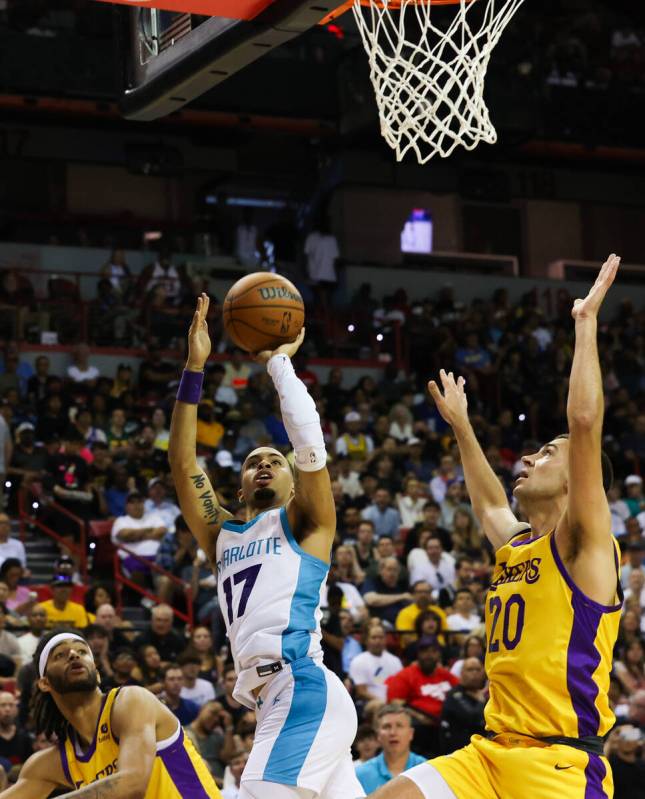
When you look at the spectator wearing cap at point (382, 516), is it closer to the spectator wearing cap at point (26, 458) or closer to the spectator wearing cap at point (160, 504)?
the spectator wearing cap at point (160, 504)

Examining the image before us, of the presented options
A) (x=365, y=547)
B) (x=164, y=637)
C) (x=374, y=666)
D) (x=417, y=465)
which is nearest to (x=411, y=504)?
(x=417, y=465)

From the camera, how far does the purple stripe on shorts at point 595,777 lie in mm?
4547

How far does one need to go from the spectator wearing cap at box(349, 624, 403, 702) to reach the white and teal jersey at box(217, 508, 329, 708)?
219 inches

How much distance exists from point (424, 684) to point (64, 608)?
2.90m

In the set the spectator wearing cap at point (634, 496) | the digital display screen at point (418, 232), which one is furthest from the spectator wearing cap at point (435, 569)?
the digital display screen at point (418, 232)

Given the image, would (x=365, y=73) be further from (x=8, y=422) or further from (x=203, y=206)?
(x=8, y=422)

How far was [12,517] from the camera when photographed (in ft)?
46.6

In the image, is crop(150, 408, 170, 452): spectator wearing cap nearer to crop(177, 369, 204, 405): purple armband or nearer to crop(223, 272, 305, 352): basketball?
crop(177, 369, 204, 405): purple armband

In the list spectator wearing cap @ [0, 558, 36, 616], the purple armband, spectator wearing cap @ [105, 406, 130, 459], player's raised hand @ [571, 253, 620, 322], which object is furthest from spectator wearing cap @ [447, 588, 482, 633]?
player's raised hand @ [571, 253, 620, 322]

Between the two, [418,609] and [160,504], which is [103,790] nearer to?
[418,609]

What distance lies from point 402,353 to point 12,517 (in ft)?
24.9

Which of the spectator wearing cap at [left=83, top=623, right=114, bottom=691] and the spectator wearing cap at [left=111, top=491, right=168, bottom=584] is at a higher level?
the spectator wearing cap at [left=111, top=491, right=168, bottom=584]

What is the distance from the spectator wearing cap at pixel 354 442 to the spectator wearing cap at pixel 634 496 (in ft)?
9.97

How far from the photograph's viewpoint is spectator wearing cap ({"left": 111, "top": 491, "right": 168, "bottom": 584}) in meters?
12.8
